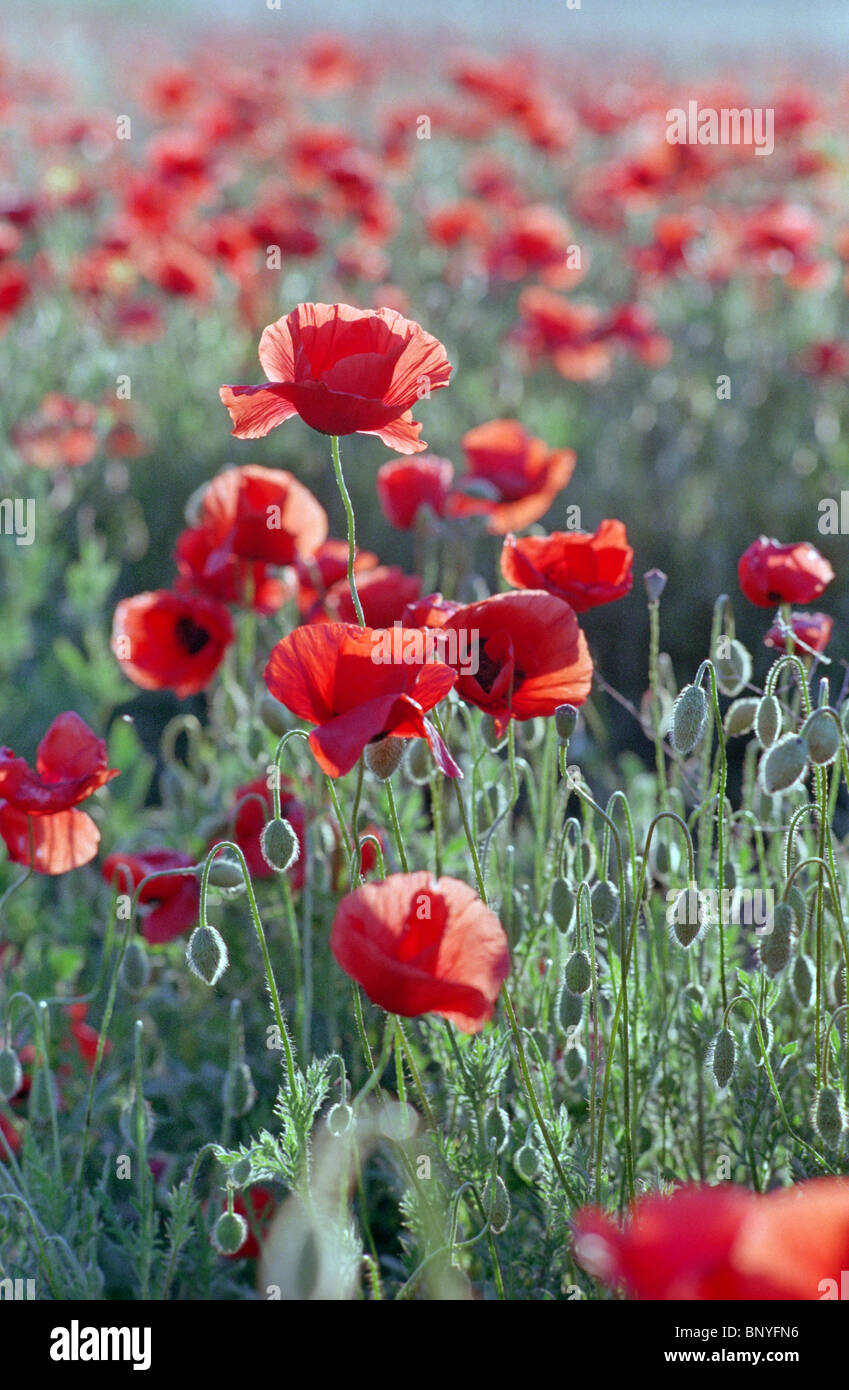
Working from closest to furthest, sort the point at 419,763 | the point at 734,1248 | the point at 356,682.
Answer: the point at 734,1248 < the point at 356,682 < the point at 419,763

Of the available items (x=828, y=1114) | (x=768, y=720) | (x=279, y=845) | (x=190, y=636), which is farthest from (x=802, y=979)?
Result: (x=190, y=636)

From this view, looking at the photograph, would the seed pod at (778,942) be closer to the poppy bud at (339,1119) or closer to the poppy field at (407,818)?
the poppy field at (407,818)

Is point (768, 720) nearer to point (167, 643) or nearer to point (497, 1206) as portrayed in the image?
point (497, 1206)

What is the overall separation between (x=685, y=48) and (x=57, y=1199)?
12564mm

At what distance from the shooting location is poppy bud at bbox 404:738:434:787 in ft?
4.99

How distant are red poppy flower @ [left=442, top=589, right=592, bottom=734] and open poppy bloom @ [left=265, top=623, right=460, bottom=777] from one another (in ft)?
0.27

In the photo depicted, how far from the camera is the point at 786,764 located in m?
1.20

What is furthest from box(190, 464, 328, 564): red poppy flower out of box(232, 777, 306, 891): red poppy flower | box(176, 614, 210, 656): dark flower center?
box(232, 777, 306, 891): red poppy flower

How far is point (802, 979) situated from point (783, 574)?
380 mm

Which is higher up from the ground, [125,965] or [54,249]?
[54,249]

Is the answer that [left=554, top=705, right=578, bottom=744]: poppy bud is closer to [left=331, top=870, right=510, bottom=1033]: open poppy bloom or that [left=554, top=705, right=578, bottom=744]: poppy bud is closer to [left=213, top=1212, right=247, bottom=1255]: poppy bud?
[left=331, top=870, right=510, bottom=1033]: open poppy bloom
